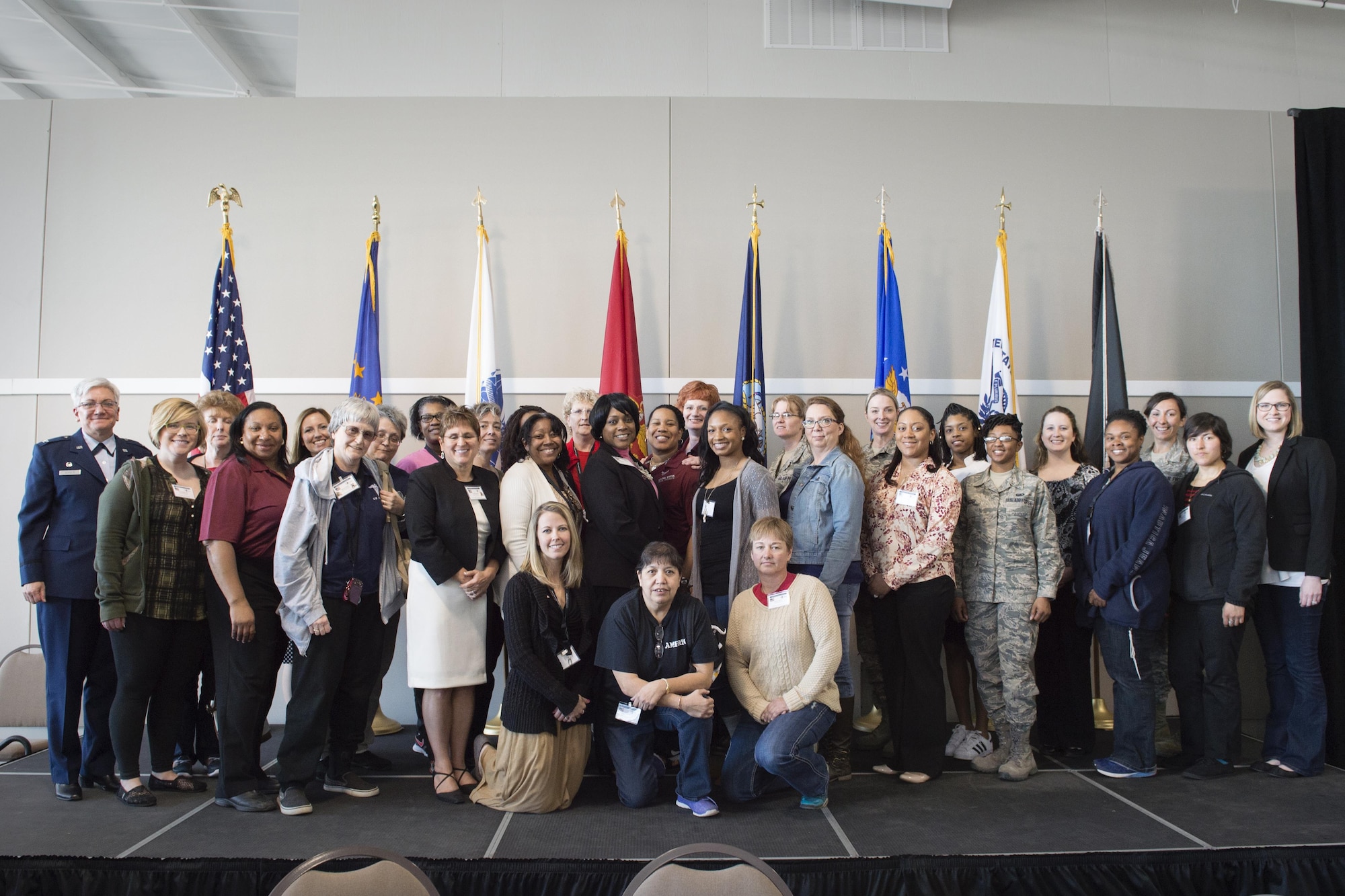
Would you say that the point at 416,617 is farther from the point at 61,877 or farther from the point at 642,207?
the point at 642,207

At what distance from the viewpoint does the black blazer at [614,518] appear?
317 cm

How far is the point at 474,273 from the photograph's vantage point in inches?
190

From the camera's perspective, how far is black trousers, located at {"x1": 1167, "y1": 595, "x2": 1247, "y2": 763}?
3305 millimetres

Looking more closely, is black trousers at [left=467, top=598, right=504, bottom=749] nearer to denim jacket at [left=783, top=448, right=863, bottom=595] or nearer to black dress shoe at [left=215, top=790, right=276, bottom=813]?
black dress shoe at [left=215, top=790, right=276, bottom=813]

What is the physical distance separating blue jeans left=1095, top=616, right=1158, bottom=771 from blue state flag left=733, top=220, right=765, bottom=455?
6.23 feet

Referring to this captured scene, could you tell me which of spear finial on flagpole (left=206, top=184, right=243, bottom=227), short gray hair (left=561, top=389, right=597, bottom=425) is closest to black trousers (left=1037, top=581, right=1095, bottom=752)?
short gray hair (left=561, top=389, right=597, bottom=425)

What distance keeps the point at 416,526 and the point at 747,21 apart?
380 cm

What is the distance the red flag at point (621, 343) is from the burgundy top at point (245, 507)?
193 centimetres

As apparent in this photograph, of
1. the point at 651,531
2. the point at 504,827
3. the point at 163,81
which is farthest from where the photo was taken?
the point at 163,81

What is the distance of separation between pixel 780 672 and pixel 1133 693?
1.50m

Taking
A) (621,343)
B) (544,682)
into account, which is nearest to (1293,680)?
(544,682)

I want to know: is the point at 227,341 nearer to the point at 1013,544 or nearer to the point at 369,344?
the point at 369,344

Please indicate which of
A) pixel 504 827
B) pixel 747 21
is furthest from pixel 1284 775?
pixel 747 21

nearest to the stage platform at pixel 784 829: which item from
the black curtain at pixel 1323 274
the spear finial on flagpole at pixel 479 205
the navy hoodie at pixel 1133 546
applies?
the navy hoodie at pixel 1133 546
